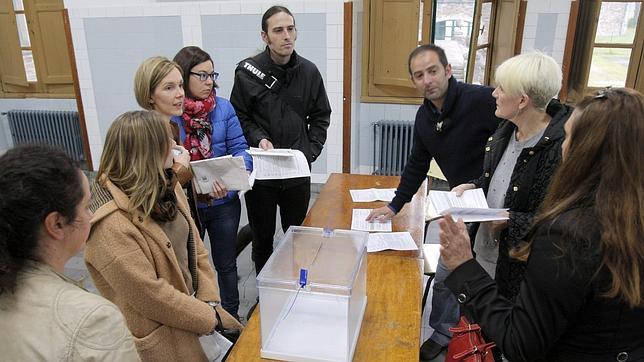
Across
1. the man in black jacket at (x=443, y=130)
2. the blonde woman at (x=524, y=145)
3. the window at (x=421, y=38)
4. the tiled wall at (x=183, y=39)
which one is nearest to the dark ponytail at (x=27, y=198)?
the blonde woman at (x=524, y=145)

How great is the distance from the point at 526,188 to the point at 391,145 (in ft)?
11.3

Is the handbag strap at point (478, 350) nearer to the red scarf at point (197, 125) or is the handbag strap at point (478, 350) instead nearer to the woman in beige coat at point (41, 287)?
the woman in beige coat at point (41, 287)

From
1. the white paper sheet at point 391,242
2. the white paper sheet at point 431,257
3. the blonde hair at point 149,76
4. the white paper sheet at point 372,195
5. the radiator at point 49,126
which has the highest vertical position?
the blonde hair at point 149,76

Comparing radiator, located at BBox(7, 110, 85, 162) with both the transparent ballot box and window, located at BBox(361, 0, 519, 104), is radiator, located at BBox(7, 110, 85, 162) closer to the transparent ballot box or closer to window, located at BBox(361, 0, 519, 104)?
window, located at BBox(361, 0, 519, 104)

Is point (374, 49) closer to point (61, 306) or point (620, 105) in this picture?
point (620, 105)

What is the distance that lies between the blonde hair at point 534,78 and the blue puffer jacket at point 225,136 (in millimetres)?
1350

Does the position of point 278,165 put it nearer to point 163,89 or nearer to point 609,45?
point 163,89

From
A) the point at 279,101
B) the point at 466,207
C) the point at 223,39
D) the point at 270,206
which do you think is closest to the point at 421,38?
the point at 223,39

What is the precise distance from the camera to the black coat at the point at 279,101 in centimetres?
274

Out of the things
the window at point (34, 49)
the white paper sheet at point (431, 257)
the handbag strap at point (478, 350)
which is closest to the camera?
the handbag strap at point (478, 350)

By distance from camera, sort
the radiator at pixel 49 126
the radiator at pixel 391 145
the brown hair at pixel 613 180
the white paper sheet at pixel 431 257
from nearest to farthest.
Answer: the brown hair at pixel 613 180
the white paper sheet at pixel 431 257
the radiator at pixel 391 145
the radiator at pixel 49 126

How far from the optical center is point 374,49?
5.07 meters

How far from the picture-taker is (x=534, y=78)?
1768 mm

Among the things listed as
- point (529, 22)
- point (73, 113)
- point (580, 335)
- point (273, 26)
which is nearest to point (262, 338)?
point (580, 335)
